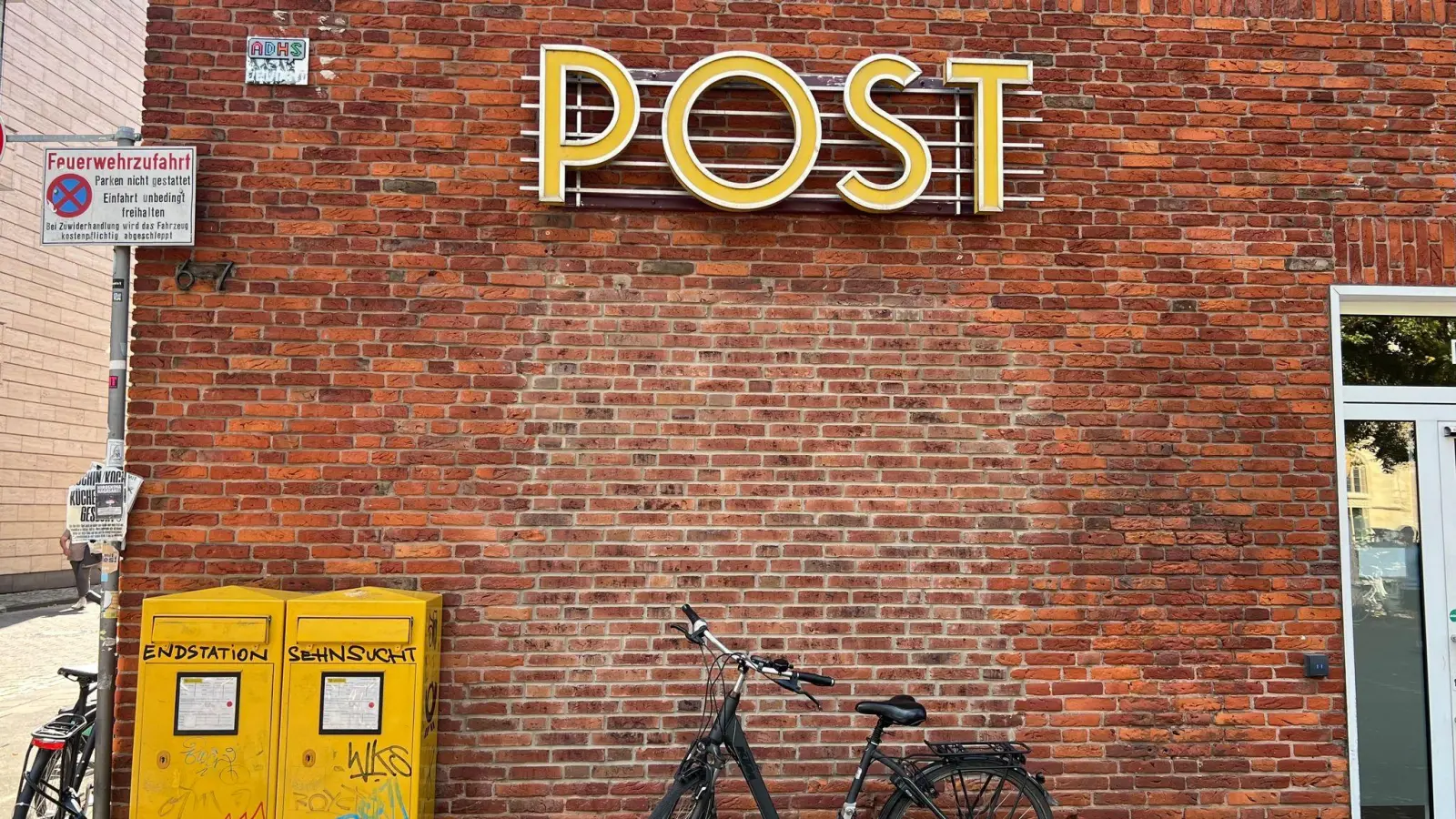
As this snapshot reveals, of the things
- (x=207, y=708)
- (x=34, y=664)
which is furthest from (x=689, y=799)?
(x=34, y=664)

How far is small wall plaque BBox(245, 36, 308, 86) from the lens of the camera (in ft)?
15.0

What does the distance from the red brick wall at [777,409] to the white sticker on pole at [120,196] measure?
152 millimetres

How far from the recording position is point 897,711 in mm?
4113

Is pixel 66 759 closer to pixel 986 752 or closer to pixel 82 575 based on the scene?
pixel 986 752

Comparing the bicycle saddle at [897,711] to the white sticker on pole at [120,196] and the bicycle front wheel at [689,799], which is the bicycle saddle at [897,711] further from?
the white sticker on pole at [120,196]

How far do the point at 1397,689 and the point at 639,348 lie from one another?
422 cm

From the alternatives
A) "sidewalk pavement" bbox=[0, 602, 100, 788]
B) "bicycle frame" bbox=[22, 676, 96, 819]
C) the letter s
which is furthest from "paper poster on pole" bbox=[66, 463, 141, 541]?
the letter s

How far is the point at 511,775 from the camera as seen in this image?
442 centimetres

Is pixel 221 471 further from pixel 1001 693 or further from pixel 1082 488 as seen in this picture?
pixel 1082 488

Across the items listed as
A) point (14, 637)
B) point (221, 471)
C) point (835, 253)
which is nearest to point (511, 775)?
point (221, 471)

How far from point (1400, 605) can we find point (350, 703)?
512 centimetres

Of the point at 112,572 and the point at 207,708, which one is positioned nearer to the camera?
the point at 207,708

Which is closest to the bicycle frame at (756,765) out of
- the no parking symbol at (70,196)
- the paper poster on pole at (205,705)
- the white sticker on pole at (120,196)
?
the paper poster on pole at (205,705)

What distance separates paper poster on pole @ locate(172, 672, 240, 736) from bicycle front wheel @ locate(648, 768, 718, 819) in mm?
1791
